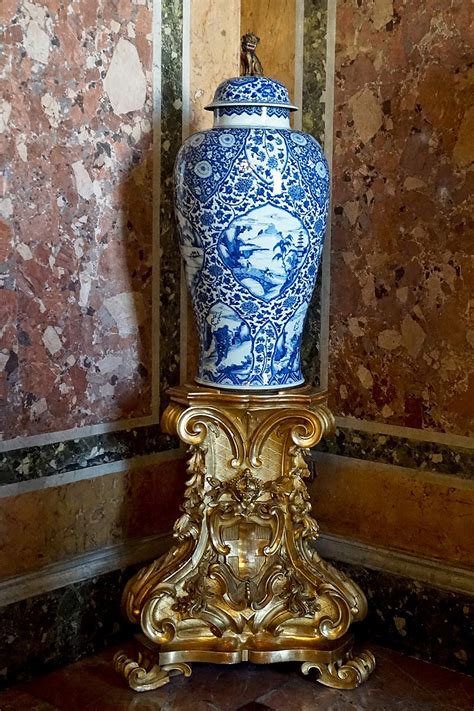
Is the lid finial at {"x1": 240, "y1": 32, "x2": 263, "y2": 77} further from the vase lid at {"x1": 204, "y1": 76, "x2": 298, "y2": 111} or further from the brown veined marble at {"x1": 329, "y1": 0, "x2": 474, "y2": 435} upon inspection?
the brown veined marble at {"x1": 329, "y1": 0, "x2": 474, "y2": 435}

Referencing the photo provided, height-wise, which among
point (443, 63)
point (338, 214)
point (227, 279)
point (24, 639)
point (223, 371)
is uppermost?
point (443, 63)

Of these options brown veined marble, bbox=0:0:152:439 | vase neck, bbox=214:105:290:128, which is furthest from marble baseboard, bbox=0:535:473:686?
vase neck, bbox=214:105:290:128

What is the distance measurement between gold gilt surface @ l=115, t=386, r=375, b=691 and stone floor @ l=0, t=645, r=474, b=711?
34 millimetres

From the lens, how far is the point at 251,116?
5.59 feet

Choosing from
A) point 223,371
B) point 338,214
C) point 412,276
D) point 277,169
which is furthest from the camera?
point 338,214

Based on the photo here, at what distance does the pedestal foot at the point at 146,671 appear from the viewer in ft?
5.57

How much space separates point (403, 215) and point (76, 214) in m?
0.72

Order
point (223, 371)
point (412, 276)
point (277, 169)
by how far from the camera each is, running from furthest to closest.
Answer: point (412, 276) < point (223, 371) < point (277, 169)

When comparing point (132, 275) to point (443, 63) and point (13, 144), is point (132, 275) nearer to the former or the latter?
point (13, 144)

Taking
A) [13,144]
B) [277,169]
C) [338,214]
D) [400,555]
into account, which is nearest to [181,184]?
[277,169]

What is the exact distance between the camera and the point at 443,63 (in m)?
1.82

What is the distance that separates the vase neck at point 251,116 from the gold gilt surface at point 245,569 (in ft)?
1.77

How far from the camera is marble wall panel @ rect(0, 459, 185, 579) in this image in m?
1.74

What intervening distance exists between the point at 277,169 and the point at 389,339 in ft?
1.70
